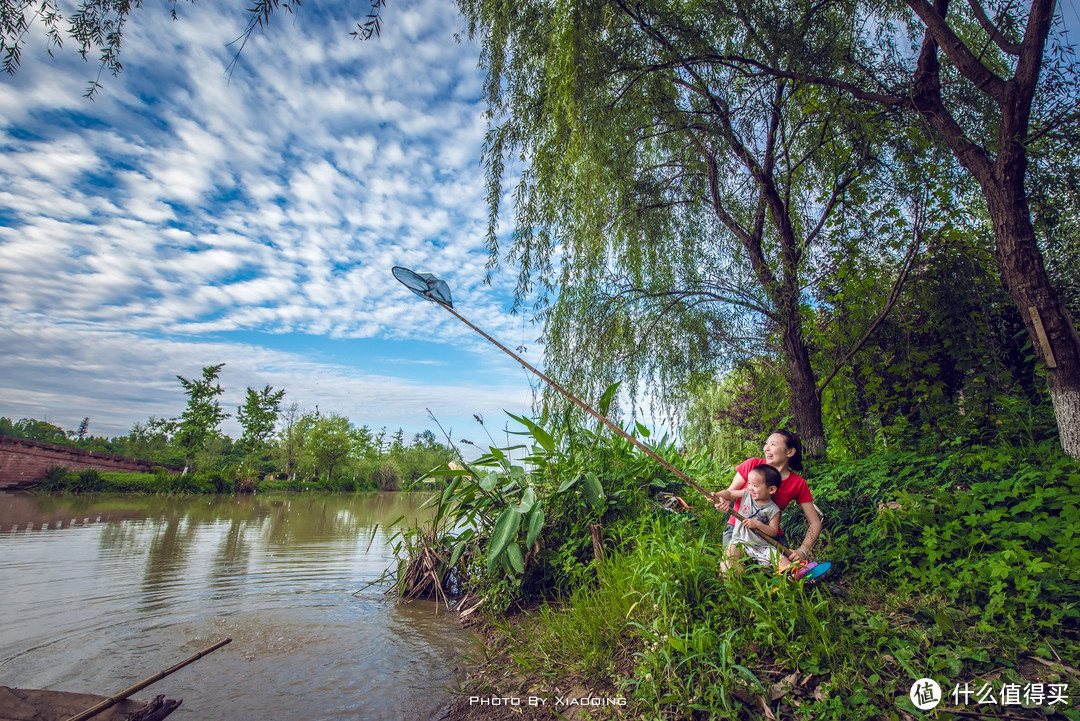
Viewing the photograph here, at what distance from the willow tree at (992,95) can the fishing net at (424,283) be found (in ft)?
10.3

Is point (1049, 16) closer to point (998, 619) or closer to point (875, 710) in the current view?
point (998, 619)

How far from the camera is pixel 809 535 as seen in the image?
2.81 metres

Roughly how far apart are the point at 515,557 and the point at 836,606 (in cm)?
193

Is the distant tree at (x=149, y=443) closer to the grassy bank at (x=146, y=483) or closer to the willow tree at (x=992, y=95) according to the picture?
the grassy bank at (x=146, y=483)

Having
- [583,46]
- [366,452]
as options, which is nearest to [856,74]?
[583,46]

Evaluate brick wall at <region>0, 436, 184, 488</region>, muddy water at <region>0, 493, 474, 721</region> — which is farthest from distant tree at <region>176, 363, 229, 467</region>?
muddy water at <region>0, 493, 474, 721</region>

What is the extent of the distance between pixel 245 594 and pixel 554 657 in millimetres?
3473

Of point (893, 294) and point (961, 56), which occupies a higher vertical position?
point (961, 56)

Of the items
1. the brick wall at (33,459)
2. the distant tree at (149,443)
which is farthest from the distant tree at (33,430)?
the brick wall at (33,459)

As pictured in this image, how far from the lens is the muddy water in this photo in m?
2.61

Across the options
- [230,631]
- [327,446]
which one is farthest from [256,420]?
[230,631]

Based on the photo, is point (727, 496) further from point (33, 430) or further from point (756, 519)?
point (33, 430)

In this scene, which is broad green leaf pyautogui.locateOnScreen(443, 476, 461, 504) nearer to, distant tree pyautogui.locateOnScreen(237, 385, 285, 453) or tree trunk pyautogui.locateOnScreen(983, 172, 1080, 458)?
tree trunk pyautogui.locateOnScreen(983, 172, 1080, 458)

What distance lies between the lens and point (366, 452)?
42.8 meters
